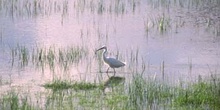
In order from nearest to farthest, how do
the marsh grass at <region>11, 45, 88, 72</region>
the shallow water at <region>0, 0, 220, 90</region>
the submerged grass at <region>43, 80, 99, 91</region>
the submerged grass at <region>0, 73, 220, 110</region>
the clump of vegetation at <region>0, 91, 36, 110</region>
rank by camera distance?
the clump of vegetation at <region>0, 91, 36, 110</region>
the submerged grass at <region>0, 73, 220, 110</region>
the submerged grass at <region>43, 80, 99, 91</region>
the shallow water at <region>0, 0, 220, 90</region>
the marsh grass at <region>11, 45, 88, 72</region>

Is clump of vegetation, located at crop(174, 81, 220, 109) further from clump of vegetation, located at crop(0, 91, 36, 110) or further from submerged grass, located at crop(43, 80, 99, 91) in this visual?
clump of vegetation, located at crop(0, 91, 36, 110)

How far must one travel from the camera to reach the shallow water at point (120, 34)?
484 inches

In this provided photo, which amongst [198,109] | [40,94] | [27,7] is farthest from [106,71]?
[27,7]

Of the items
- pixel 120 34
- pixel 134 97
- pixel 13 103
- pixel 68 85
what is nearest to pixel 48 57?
pixel 68 85

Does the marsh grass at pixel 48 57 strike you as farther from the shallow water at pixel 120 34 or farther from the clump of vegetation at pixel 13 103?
the clump of vegetation at pixel 13 103

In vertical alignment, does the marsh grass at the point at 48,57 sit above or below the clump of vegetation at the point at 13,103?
above

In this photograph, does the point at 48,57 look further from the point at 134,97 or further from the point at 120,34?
the point at 120,34

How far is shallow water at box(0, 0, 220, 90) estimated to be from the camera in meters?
12.3

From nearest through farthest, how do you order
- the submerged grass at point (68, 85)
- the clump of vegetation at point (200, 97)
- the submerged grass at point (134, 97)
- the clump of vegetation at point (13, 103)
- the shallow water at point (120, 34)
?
the clump of vegetation at point (13, 103)
the submerged grass at point (134, 97)
the clump of vegetation at point (200, 97)
the submerged grass at point (68, 85)
the shallow water at point (120, 34)

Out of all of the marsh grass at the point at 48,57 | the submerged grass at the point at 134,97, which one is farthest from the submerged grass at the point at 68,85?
the marsh grass at the point at 48,57

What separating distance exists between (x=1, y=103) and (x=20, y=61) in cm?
369

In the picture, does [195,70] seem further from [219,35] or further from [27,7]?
[27,7]

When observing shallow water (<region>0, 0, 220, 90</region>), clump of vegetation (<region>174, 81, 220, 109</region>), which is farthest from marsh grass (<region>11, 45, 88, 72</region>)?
clump of vegetation (<region>174, 81, 220, 109</region>)

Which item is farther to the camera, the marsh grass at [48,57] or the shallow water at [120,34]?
the marsh grass at [48,57]
